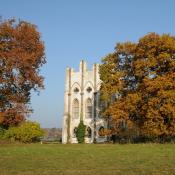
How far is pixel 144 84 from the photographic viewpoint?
3797 centimetres

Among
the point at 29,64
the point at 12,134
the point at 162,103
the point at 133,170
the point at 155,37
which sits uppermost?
the point at 155,37

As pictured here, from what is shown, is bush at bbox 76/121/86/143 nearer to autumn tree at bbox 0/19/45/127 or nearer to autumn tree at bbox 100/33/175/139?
autumn tree at bbox 100/33/175/139

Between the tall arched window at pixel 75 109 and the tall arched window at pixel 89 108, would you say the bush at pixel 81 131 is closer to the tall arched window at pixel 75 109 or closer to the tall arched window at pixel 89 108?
the tall arched window at pixel 89 108

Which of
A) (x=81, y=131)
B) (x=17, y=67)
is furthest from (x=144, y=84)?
→ (x=81, y=131)

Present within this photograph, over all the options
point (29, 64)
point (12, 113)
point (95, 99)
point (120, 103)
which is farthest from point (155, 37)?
point (95, 99)

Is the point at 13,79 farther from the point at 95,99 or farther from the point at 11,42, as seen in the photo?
the point at 95,99

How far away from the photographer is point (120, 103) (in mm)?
39656

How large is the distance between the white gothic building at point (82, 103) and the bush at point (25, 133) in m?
14.0

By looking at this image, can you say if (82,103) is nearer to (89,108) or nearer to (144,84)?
(89,108)

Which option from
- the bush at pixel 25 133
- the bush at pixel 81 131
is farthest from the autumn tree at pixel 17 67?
the bush at pixel 81 131

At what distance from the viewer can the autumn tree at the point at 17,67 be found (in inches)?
1441

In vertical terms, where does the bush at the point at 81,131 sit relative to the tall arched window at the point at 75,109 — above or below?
below

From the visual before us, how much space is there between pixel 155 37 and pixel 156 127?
838 centimetres

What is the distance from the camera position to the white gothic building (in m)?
59.9
